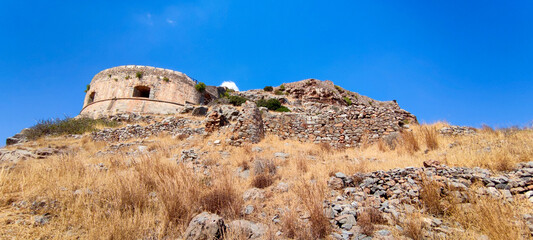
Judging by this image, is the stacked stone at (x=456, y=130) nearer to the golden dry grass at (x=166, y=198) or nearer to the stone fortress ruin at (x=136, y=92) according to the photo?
the golden dry grass at (x=166, y=198)

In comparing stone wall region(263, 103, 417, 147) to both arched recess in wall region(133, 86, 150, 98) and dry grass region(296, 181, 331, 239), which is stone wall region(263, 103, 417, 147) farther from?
arched recess in wall region(133, 86, 150, 98)

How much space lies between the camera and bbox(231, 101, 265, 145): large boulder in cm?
892

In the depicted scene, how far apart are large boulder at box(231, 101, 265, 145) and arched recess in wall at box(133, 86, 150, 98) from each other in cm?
1468

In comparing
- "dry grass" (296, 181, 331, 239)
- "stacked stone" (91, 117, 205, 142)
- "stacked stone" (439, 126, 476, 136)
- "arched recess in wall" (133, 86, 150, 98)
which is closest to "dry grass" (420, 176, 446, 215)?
"dry grass" (296, 181, 331, 239)

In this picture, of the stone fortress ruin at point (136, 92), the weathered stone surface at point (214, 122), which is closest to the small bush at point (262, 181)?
the weathered stone surface at point (214, 122)

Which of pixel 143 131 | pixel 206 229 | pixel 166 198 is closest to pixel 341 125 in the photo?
pixel 166 198

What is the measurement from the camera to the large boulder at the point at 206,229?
2576 mm

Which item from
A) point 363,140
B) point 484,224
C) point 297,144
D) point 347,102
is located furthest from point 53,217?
point 347,102

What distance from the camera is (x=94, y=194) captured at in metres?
3.39

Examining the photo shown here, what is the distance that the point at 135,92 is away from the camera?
781 inches

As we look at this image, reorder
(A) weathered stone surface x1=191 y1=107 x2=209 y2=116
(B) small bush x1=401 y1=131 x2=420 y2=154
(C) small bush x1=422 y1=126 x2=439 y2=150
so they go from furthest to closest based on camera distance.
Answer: (A) weathered stone surface x1=191 y1=107 x2=209 y2=116 < (B) small bush x1=401 y1=131 x2=420 y2=154 < (C) small bush x1=422 y1=126 x2=439 y2=150

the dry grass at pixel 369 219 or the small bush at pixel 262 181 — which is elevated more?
the small bush at pixel 262 181

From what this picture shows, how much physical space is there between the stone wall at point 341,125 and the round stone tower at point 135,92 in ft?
38.6

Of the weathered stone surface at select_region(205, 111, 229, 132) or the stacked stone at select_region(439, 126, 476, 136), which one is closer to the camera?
the stacked stone at select_region(439, 126, 476, 136)
